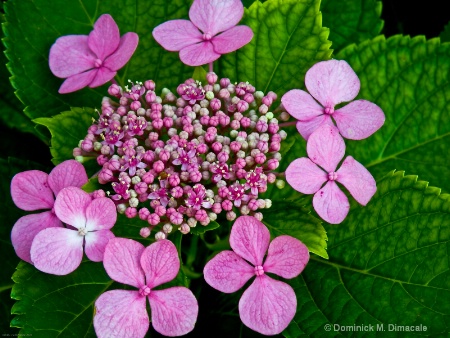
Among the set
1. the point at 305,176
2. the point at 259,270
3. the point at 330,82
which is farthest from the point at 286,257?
the point at 330,82

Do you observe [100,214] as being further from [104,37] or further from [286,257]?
[104,37]

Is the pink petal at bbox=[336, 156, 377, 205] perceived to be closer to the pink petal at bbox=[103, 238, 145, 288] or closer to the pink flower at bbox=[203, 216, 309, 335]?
the pink flower at bbox=[203, 216, 309, 335]

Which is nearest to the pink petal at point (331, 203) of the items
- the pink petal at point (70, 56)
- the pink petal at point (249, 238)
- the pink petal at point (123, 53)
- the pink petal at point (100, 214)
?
the pink petal at point (249, 238)

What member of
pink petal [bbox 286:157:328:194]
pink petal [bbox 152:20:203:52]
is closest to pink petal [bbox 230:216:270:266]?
pink petal [bbox 286:157:328:194]

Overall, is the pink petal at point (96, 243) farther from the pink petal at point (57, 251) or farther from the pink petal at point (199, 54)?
the pink petal at point (199, 54)

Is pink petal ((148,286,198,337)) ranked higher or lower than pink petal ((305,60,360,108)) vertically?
lower

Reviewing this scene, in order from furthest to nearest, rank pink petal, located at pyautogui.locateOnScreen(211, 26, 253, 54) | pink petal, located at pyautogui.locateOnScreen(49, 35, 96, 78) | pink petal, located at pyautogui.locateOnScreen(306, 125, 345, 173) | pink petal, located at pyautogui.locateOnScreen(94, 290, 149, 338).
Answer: pink petal, located at pyautogui.locateOnScreen(49, 35, 96, 78), pink petal, located at pyautogui.locateOnScreen(211, 26, 253, 54), pink petal, located at pyautogui.locateOnScreen(306, 125, 345, 173), pink petal, located at pyautogui.locateOnScreen(94, 290, 149, 338)
